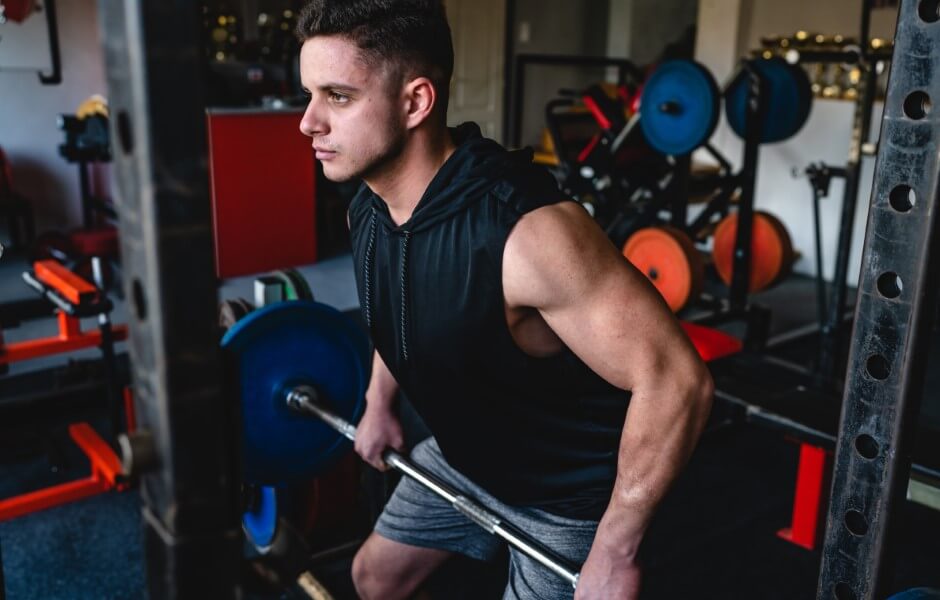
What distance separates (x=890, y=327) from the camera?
2.38 ft

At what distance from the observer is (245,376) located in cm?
145

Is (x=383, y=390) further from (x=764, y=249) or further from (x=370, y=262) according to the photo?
(x=764, y=249)

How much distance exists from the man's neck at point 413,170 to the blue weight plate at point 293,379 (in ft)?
1.39

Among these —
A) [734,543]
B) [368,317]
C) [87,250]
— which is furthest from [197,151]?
[87,250]

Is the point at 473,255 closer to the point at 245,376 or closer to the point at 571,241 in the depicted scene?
the point at 571,241

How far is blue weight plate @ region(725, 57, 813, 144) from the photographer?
130 inches

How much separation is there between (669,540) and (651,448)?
127cm

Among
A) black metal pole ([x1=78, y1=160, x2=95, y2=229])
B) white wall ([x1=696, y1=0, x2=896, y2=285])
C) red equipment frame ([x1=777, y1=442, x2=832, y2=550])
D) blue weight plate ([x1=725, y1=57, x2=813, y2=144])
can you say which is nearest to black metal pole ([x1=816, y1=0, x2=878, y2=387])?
blue weight plate ([x1=725, y1=57, x2=813, y2=144])

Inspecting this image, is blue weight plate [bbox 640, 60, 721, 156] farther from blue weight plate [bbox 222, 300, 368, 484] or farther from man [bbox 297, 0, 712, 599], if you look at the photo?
man [bbox 297, 0, 712, 599]

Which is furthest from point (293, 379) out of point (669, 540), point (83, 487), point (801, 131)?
point (801, 131)

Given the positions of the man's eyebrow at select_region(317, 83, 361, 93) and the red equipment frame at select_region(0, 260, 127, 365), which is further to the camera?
the red equipment frame at select_region(0, 260, 127, 365)

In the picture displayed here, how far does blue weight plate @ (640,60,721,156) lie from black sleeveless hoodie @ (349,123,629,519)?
2.31m

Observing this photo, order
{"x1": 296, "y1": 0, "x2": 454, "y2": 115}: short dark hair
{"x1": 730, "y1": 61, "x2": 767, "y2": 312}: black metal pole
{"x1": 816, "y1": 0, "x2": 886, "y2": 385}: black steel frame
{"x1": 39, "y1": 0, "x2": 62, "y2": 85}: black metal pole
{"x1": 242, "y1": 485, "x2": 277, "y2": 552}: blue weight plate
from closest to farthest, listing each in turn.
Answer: {"x1": 296, "y1": 0, "x2": 454, "y2": 115}: short dark hair
{"x1": 242, "y1": 485, "x2": 277, "y2": 552}: blue weight plate
{"x1": 816, "y1": 0, "x2": 886, "y2": 385}: black steel frame
{"x1": 730, "y1": 61, "x2": 767, "y2": 312}: black metal pole
{"x1": 39, "y1": 0, "x2": 62, "y2": 85}: black metal pole

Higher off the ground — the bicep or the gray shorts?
the bicep
